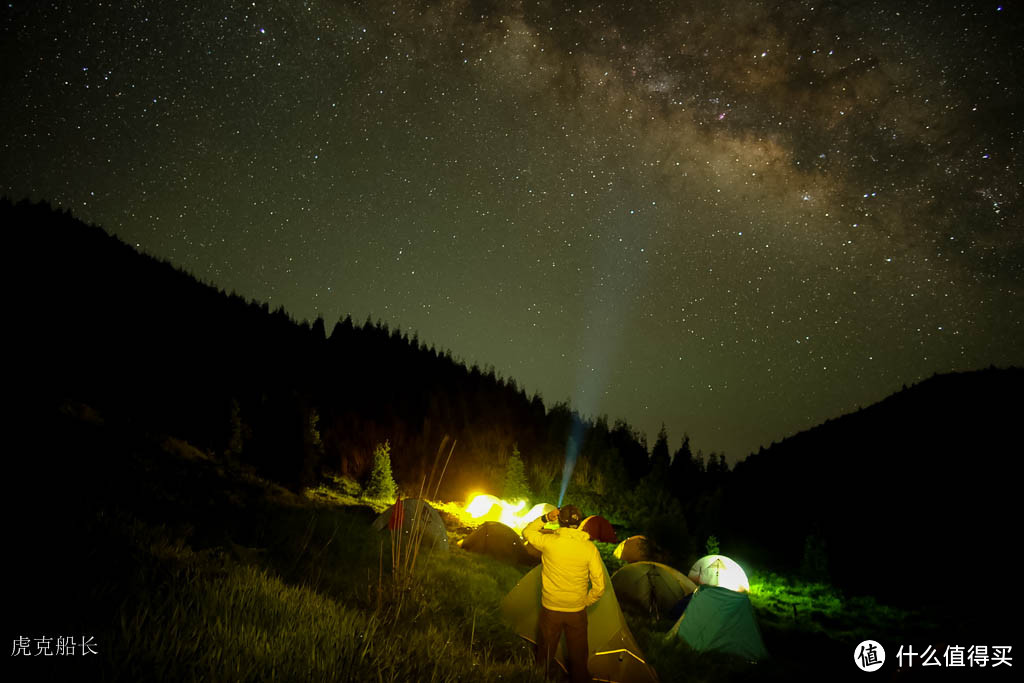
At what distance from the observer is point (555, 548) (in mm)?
5852

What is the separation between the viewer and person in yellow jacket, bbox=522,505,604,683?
572cm

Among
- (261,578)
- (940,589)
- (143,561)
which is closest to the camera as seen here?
(143,561)

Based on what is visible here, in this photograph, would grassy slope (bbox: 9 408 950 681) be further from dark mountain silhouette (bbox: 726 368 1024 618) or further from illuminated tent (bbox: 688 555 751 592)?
dark mountain silhouette (bbox: 726 368 1024 618)

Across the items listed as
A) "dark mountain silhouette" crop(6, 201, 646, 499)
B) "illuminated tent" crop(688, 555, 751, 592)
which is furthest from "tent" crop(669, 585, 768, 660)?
"dark mountain silhouette" crop(6, 201, 646, 499)

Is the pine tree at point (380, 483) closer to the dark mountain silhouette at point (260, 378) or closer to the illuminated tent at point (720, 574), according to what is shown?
the dark mountain silhouette at point (260, 378)

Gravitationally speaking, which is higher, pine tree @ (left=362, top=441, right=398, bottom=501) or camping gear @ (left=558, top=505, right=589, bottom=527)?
camping gear @ (left=558, top=505, right=589, bottom=527)

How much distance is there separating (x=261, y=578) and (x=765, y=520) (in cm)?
10061

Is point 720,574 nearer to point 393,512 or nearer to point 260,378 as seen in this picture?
point 393,512

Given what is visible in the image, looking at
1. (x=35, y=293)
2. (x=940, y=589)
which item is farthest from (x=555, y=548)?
(x=35, y=293)

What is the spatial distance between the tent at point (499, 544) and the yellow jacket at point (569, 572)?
14.4m

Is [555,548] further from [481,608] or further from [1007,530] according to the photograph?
[1007,530]

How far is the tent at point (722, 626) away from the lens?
36.2 feet

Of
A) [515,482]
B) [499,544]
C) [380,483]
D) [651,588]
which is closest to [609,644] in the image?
[651,588]

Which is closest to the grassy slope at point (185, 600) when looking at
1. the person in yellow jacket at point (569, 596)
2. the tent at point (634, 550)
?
the person in yellow jacket at point (569, 596)
